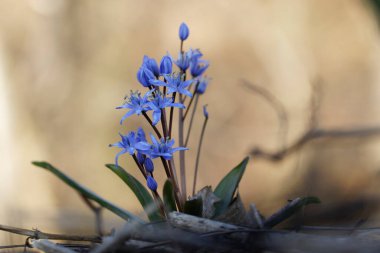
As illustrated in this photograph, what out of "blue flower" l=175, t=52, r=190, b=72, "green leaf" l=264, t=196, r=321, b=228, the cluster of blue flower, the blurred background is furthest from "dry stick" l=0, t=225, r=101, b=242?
the blurred background

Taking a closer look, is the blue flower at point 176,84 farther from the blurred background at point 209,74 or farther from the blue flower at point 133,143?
the blurred background at point 209,74

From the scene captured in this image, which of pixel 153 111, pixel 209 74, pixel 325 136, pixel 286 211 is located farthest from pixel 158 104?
pixel 209 74

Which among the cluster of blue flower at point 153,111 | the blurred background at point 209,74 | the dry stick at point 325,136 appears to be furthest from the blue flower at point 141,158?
the blurred background at point 209,74

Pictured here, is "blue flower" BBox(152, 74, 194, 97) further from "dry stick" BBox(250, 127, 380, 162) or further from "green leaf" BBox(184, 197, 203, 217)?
"dry stick" BBox(250, 127, 380, 162)

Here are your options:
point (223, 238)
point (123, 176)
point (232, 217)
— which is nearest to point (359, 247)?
point (223, 238)

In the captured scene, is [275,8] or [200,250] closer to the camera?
[200,250]

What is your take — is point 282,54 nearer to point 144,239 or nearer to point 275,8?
point 275,8
